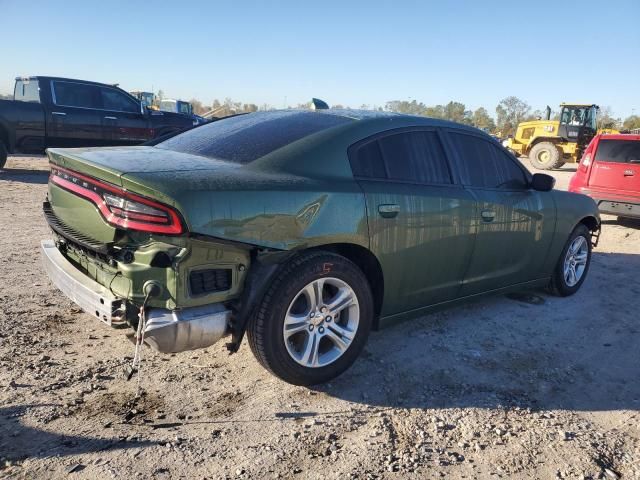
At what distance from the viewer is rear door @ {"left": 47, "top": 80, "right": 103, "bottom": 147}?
1060 centimetres

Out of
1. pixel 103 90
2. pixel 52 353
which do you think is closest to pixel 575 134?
pixel 103 90

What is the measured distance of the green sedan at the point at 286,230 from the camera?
257 centimetres

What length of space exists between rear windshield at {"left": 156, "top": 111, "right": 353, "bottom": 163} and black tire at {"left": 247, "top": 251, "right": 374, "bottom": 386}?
0.74 m

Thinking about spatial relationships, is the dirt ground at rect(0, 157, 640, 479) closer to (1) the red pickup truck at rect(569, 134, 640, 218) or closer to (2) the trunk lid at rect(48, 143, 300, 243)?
(2) the trunk lid at rect(48, 143, 300, 243)

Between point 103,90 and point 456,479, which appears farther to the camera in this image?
point 103,90

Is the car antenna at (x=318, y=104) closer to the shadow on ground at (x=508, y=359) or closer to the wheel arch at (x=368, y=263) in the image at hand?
the wheel arch at (x=368, y=263)

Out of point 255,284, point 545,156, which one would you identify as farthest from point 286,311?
point 545,156

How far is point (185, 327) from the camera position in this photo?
2.60 meters

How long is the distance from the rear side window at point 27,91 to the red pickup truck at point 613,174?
10657mm

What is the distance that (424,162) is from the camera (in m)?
3.69

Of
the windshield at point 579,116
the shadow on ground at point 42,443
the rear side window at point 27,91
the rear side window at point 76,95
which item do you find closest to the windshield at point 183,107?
the rear side window at point 27,91

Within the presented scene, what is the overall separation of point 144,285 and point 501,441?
202 centimetres

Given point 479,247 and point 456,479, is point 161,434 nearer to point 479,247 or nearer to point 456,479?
point 456,479

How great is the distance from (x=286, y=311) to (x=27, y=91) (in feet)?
34.9
